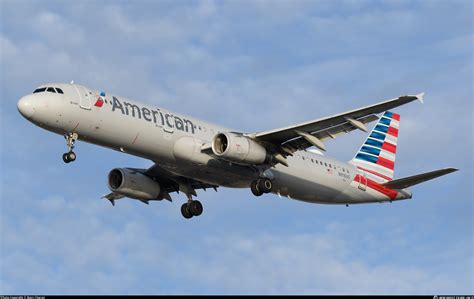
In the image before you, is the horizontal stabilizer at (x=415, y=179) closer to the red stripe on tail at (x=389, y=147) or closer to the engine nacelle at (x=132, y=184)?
the red stripe on tail at (x=389, y=147)

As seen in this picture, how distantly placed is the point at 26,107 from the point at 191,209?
13.4 meters

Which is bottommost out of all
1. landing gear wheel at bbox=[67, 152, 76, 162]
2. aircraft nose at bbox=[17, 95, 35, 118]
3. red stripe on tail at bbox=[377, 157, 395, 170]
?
landing gear wheel at bbox=[67, 152, 76, 162]

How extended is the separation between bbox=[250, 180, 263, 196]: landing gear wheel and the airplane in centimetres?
5

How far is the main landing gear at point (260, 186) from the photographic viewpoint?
50531 millimetres

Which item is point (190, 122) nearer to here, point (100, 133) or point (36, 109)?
point (100, 133)

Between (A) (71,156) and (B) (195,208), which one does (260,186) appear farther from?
(A) (71,156)

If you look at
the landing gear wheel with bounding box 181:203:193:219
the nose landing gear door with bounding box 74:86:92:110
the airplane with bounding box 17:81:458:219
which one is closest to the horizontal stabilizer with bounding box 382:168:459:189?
the airplane with bounding box 17:81:458:219

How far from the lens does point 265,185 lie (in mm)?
50531

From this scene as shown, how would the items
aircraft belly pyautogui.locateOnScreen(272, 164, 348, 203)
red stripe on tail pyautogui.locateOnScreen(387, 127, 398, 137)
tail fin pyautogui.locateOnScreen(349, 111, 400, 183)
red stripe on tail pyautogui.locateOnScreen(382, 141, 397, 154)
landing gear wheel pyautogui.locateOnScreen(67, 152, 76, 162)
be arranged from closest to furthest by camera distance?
landing gear wheel pyautogui.locateOnScreen(67, 152, 76, 162) → aircraft belly pyautogui.locateOnScreen(272, 164, 348, 203) → tail fin pyautogui.locateOnScreen(349, 111, 400, 183) → red stripe on tail pyautogui.locateOnScreen(382, 141, 397, 154) → red stripe on tail pyautogui.locateOnScreen(387, 127, 398, 137)

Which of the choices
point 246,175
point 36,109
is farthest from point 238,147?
point 36,109

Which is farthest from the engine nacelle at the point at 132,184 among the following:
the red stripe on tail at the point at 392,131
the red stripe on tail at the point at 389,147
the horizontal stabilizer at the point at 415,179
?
the red stripe on tail at the point at 392,131

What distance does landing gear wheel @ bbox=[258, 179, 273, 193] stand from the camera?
166ft

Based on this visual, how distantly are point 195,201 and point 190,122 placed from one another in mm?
7462

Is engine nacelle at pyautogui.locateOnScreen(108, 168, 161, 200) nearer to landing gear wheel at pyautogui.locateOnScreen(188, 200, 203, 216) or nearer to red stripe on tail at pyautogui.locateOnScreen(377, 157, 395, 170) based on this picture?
landing gear wheel at pyautogui.locateOnScreen(188, 200, 203, 216)
